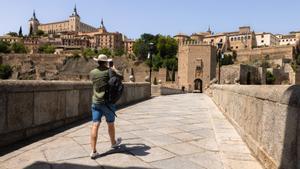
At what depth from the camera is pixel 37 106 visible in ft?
17.5

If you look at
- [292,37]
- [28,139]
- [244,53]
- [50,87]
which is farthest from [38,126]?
[292,37]

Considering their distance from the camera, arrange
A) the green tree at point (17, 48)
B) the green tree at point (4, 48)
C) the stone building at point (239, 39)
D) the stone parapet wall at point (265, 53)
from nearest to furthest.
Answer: the stone parapet wall at point (265, 53), the green tree at point (4, 48), the stone building at point (239, 39), the green tree at point (17, 48)

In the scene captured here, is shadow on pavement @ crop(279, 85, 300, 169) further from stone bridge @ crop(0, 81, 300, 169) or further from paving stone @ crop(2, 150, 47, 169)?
paving stone @ crop(2, 150, 47, 169)

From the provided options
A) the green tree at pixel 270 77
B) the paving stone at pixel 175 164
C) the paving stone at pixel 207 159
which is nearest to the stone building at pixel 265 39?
the green tree at pixel 270 77

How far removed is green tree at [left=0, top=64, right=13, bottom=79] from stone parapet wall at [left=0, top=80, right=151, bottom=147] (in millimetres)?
90071

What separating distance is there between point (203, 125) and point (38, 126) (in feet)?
12.5

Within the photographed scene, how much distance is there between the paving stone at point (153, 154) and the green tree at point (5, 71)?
93.5 meters

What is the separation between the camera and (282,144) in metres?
2.94

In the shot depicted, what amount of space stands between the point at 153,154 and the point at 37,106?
254 centimetres

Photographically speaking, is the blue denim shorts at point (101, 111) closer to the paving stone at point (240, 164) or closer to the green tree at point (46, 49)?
the paving stone at point (240, 164)

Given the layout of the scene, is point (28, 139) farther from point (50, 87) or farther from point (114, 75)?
point (114, 75)

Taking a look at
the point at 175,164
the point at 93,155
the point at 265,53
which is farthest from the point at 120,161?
the point at 265,53

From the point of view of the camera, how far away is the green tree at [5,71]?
288 ft

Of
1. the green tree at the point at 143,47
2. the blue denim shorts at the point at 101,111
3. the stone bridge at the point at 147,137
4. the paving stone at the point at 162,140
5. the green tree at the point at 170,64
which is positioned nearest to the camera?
the stone bridge at the point at 147,137
